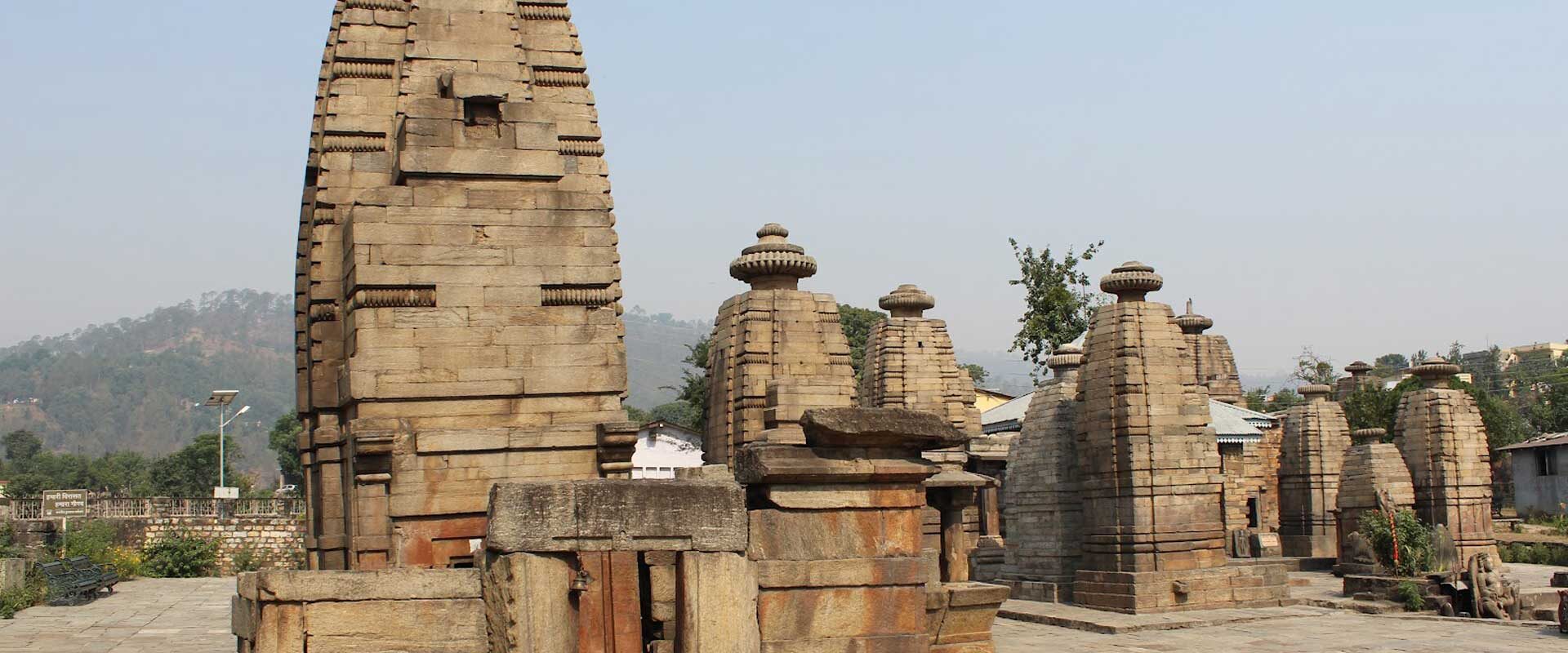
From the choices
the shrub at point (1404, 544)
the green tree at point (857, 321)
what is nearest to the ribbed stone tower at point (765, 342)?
the shrub at point (1404, 544)

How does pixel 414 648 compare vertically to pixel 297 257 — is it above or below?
below

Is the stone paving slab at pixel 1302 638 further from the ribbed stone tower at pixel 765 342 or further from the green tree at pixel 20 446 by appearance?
the green tree at pixel 20 446

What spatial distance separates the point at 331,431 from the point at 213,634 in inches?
394

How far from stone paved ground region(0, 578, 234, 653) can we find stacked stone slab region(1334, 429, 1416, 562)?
20.1 meters

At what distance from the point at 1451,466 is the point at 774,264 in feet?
57.2

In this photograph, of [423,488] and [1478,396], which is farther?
[1478,396]

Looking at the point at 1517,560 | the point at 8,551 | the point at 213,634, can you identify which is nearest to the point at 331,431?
the point at 213,634

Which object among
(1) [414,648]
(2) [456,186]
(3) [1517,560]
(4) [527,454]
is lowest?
(3) [1517,560]

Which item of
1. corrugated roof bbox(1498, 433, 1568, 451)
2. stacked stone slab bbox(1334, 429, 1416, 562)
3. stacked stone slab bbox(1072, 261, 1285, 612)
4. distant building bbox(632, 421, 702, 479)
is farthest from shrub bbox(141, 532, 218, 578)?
corrugated roof bbox(1498, 433, 1568, 451)

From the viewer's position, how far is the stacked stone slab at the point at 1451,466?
29.8 metres

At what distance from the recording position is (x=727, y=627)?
7992 millimetres

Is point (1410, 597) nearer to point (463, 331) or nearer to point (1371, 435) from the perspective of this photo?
point (1371, 435)

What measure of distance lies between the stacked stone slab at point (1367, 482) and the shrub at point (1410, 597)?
196 inches

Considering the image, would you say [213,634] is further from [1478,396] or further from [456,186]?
[1478,396]
